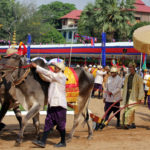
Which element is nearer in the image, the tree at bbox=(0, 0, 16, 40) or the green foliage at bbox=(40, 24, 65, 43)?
the tree at bbox=(0, 0, 16, 40)

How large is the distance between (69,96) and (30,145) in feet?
4.73

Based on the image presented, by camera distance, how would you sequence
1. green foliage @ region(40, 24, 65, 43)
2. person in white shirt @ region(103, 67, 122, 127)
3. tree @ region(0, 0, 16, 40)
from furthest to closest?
1. green foliage @ region(40, 24, 65, 43)
2. tree @ region(0, 0, 16, 40)
3. person in white shirt @ region(103, 67, 122, 127)

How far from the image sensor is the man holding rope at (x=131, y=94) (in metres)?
8.49

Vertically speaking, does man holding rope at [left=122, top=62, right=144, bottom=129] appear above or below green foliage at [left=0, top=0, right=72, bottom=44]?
below


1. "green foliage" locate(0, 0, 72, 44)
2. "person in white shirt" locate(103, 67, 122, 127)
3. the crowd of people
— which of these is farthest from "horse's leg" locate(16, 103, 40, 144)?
"green foliage" locate(0, 0, 72, 44)

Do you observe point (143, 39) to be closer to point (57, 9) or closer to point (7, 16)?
point (7, 16)

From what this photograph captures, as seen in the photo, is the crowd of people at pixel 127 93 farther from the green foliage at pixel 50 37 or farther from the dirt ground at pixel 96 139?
the green foliage at pixel 50 37

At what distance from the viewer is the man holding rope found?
8.49 meters

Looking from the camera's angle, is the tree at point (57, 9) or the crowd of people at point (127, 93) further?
the tree at point (57, 9)

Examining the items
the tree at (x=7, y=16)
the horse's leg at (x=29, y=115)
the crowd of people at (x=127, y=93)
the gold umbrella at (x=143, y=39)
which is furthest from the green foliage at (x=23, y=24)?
the horse's leg at (x=29, y=115)

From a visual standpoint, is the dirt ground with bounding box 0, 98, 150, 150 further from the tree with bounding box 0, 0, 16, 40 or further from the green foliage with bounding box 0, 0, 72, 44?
the tree with bounding box 0, 0, 16, 40

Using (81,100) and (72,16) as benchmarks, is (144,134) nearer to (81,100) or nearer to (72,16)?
(81,100)

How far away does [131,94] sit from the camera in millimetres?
8672

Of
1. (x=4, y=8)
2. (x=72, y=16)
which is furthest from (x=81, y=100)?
(x=72, y=16)
